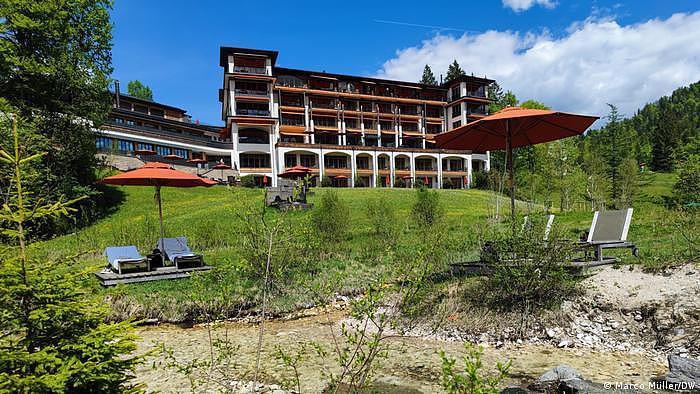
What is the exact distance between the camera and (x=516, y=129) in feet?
26.7

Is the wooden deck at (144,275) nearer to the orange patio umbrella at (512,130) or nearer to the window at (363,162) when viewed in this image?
the orange patio umbrella at (512,130)

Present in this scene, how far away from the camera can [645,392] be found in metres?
3.85

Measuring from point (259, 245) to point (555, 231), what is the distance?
5.92 m

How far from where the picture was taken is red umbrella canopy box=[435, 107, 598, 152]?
698 cm

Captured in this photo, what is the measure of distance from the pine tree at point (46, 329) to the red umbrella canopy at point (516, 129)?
6339mm

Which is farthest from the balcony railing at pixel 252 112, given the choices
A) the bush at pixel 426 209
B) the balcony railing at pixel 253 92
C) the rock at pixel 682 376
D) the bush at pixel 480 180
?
the rock at pixel 682 376

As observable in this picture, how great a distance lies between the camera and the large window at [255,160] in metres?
43.1

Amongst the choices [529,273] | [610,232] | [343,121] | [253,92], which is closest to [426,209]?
[610,232]

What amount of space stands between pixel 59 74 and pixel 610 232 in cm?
2535

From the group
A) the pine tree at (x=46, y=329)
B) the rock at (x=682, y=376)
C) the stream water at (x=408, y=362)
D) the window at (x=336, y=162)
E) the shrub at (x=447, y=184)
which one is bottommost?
the stream water at (x=408, y=362)

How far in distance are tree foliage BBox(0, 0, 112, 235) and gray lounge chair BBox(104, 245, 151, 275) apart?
1179cm

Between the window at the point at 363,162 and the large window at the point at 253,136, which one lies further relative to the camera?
the window at the point at 363,162

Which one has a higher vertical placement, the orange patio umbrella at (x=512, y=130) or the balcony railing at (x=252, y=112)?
the balcony railing at (x=252, y=112)

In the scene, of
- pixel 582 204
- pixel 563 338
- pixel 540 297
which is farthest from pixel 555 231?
pixel 582 204
